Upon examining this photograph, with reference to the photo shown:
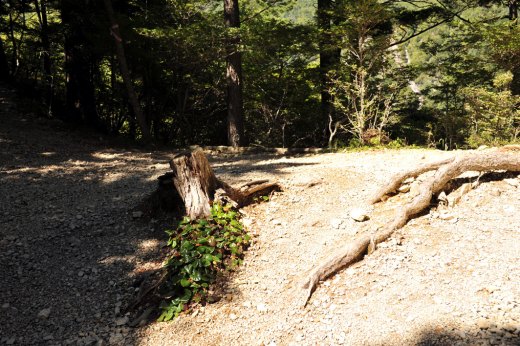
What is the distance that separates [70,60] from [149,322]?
10.6m

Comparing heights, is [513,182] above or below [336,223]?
above

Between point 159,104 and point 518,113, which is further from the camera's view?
point 159,104

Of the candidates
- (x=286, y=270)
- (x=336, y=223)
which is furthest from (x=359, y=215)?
(x=286, y=270)

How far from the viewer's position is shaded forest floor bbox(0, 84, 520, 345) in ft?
10.6

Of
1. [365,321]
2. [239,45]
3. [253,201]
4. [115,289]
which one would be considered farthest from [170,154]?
[365,321]

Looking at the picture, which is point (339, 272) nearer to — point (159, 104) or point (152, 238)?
point (152, 238)

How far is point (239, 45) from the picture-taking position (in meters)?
9.98

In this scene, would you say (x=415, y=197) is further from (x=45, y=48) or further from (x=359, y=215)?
(x=45, y=48)

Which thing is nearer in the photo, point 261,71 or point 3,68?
point 261,71

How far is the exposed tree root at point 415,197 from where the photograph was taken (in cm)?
386

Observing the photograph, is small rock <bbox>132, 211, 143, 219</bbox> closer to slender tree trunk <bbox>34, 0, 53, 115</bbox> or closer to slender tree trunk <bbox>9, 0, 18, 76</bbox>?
slender tree trunk <bbox>34, 0, 53, 115</bbox>

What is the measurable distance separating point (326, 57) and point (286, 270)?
350 inches

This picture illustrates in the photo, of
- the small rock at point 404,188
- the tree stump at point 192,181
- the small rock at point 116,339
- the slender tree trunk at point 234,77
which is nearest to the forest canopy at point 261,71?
the slender tree trunk at point 234,77

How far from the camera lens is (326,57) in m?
11.6
